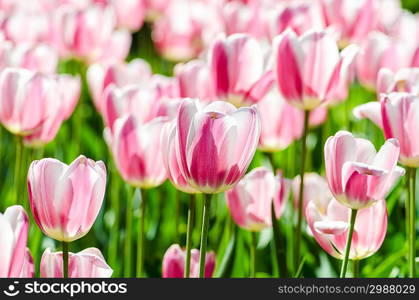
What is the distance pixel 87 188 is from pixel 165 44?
1525 millimetres

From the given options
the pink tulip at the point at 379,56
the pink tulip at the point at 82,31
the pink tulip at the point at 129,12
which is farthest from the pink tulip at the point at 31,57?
the pink tulip at the point at 129,12

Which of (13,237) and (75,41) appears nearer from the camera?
(13,237)

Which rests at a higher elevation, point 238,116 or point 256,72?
point 256,72

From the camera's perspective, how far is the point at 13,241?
1021 mm

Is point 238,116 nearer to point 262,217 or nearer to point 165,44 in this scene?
point 262,217

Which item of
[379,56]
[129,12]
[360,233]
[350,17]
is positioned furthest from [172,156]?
[129,12]

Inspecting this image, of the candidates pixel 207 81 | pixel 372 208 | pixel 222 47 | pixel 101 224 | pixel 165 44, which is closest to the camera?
pixel 372 208

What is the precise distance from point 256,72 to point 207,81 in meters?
0.14

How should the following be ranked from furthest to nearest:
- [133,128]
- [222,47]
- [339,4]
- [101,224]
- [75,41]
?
[75,41] → [339,4] → [101,224] → [222,47] → [133,128]

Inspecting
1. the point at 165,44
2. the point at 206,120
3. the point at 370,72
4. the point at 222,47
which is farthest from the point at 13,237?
the point at 165,44

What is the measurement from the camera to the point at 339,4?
77.1 inches

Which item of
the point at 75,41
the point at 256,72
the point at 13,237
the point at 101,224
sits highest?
the point at 75,41

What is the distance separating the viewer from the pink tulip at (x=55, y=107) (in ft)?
5.03

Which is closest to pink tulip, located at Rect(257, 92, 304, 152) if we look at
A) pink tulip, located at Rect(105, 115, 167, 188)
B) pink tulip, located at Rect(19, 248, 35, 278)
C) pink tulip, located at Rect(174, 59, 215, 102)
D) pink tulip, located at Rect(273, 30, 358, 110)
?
pink tulip, located at Rect(174, 59, 215, 102)
